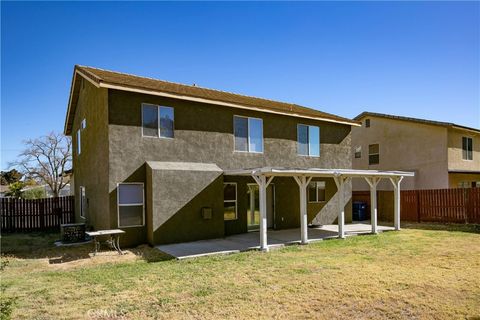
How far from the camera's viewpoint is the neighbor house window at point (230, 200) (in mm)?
13062

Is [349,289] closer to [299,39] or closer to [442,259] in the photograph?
[442,259]

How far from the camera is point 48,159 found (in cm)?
3684

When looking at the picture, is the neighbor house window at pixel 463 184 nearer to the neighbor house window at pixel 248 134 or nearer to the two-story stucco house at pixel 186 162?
the two-story stucco house at pixel 186 162

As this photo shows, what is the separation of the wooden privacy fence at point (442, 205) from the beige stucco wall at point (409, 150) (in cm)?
360

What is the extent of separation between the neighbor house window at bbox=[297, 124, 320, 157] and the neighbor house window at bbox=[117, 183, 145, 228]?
322 inches

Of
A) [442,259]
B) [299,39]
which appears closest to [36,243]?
[299,39]

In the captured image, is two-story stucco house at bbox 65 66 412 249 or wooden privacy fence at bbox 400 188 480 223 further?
wooden privacy fence at bbox 400 188 480 223

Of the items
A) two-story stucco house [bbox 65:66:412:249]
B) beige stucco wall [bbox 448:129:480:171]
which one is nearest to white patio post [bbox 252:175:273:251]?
two-story stucco house [bbox 65:66:412:249]

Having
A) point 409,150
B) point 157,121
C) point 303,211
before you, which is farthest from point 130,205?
point 409,150

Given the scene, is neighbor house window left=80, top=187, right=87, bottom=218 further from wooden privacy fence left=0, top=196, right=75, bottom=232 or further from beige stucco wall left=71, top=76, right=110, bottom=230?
wooden privacy fence left=0, top=196, right=75, bottom=232

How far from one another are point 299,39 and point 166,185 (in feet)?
25.8

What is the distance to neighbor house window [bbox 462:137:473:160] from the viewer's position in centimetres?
2230

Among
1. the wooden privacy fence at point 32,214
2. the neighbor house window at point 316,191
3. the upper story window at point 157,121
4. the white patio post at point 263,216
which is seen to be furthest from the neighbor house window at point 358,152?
the wooden privacy fence at point 32,214

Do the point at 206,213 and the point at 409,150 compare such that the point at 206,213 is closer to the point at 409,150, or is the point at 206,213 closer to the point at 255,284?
the point at 255,284
